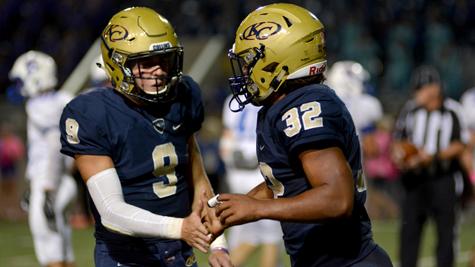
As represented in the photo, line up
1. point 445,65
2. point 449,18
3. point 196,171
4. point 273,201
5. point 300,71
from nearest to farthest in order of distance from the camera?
point 273,201 → point 300,71 → point 196,171 → point 445,65 → point 449,18

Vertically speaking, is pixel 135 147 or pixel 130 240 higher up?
pixel 135 147

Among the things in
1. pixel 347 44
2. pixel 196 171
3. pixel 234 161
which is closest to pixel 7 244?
pixel 234 161

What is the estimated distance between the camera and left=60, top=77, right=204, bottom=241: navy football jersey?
160 inches

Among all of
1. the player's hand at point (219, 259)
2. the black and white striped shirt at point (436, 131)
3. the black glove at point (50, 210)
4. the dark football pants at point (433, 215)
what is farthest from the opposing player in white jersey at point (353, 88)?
the player's hand at point (219, 259)

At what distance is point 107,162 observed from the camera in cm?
404

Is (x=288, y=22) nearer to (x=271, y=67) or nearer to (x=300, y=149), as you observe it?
(x=271, y=67)

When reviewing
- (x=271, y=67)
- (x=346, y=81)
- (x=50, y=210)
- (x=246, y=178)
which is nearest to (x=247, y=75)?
(x=271, y=67)

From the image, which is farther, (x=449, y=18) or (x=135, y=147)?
(x=449, y=18)

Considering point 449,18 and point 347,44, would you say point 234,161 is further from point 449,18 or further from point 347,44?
point 449,18

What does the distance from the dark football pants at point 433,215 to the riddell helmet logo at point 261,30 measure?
4.14 m

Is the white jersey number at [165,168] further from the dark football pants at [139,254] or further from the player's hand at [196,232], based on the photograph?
the player's hand at [196,232]

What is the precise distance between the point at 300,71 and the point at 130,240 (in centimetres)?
107

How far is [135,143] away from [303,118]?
3.22ft

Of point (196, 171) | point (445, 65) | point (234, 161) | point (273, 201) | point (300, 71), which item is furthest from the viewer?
point (445, 65)
